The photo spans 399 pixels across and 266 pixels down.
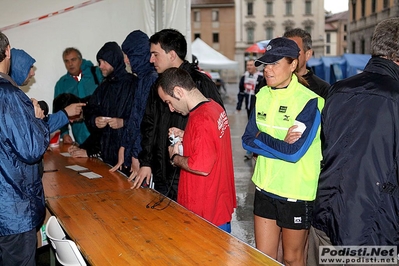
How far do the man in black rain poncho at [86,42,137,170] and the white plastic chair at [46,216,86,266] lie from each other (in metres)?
1.46

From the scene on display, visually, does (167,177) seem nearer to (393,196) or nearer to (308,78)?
(308,78)

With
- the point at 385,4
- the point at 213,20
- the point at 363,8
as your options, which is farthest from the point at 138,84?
the point at 213,20

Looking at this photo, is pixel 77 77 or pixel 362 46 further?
pixel 362 46

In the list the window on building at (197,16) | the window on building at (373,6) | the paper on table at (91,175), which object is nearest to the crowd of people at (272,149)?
the paper on table at (91,175)

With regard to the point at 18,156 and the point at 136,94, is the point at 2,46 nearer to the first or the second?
the point at 18,156

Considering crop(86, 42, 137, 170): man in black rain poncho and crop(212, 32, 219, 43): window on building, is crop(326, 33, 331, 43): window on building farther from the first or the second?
crop(86, 42, 137, 170): man in black rain poncho

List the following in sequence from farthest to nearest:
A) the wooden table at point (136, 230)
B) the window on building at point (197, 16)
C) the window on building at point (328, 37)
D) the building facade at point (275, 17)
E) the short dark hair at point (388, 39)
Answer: the window on building at point (328, 37) → the building facade at point (275, 17) → the window on building at point (197, 16) → the short dark hair at point (388, 39) → the wooden table at point (136, 230)

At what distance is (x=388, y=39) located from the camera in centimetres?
203

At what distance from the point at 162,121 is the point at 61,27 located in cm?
334

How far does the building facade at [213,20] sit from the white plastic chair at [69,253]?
57.9 metres

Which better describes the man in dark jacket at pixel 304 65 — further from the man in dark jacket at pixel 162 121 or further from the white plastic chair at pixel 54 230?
the white plastic chair at pixel 54 230

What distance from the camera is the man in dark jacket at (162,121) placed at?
9.96ft

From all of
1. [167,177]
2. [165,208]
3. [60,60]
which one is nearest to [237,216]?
[167,177]

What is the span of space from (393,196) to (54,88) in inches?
188
